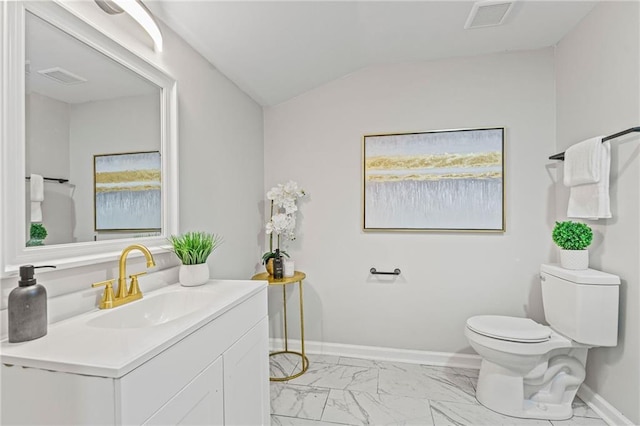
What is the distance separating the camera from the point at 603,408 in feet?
6.02

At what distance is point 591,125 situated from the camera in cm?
196

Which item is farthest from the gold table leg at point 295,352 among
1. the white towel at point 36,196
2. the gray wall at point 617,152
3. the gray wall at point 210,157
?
the gray wall at point 617,152

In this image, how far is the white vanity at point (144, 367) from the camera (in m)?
0.75

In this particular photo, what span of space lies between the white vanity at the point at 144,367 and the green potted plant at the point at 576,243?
6.03ft

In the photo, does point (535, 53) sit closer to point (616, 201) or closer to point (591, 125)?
point (591, 125)

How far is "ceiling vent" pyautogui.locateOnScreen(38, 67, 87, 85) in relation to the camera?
108cm

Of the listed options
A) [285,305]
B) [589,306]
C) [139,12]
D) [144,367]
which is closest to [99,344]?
[144,367]

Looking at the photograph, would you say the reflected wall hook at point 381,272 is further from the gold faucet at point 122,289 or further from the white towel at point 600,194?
the gold faucet at point 122,289

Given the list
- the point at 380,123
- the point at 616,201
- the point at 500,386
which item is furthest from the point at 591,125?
the point at 500,386

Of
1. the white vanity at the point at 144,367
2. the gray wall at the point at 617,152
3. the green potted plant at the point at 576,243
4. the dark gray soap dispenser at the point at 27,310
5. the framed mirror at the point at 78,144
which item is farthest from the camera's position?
the green potted plant at the point at 576,243

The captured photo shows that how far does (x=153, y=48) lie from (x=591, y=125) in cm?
249

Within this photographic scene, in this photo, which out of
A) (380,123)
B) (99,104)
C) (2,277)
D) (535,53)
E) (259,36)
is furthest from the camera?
(380,123)

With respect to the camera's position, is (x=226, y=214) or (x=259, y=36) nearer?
(x=259, y=36)

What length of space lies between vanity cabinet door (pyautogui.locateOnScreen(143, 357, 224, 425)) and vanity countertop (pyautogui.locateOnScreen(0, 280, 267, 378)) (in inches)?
6.7
